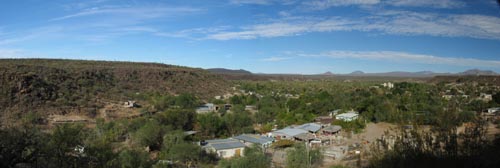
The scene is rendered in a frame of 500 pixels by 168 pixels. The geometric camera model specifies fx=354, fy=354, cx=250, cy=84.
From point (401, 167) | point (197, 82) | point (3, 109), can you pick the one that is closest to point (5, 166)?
point (401, 167)

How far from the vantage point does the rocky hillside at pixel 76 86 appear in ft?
107

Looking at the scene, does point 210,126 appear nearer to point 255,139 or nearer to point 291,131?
point 255,139

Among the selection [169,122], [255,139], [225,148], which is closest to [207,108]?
[169,122]

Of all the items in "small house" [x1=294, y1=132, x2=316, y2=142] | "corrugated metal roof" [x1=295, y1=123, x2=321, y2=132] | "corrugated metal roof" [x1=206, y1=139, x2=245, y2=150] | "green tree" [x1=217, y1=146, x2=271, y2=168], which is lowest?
"small house" [x1=294, y1=132, x2=316, y2=142]

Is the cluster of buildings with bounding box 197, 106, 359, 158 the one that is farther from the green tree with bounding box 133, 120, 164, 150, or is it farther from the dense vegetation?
the green tree with bounding box 133, 120, 164, 150

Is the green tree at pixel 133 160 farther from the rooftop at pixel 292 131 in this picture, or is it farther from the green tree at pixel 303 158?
the rooftop at pixel 292 131

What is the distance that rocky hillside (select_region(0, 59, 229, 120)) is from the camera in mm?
32656

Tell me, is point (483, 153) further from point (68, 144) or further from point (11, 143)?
point (11, 143)

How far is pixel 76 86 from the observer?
41.2m

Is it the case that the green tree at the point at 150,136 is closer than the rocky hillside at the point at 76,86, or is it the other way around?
the green tree at the point at 150,136

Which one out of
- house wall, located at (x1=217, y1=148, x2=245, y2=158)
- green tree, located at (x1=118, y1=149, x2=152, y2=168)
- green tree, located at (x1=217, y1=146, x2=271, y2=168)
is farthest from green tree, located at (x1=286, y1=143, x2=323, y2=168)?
green tree, located at (x1=118, y1=149, x2=152, y2=168)

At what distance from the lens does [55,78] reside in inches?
1619

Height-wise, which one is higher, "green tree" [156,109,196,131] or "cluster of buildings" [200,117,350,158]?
"green tree" [156,109,196,131]

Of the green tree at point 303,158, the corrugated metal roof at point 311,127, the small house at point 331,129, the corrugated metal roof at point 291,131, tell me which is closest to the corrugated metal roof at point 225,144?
the green tree at point 303,158
